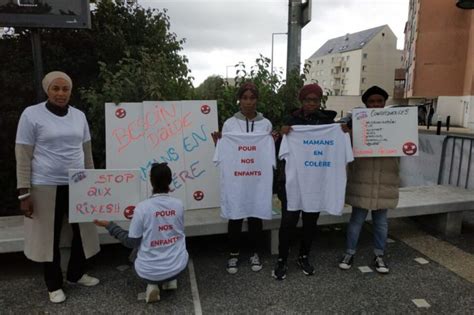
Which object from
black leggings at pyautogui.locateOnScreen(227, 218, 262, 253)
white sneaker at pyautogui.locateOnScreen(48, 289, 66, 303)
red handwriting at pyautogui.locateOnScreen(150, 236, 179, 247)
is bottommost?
white sneaker at pyautogui.locateOnScreen(48, 289, 66, 303)

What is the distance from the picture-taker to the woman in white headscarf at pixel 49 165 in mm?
2949

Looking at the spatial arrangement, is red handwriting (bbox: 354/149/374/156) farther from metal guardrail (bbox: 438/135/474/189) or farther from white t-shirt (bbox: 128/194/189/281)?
metal guardrail (bbox: 438/135/474/189)

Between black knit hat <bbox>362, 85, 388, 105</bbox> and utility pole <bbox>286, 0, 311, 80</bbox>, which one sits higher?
utility pole <bbox>286, 0, 311, 80</bbox>

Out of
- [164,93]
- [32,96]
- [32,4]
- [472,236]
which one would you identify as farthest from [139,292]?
[472,236]

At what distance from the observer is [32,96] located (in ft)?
18.7

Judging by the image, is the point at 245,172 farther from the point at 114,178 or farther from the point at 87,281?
the point at 87,281

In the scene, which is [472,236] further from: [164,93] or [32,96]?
[32,96]

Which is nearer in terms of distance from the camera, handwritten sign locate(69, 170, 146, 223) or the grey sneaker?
handwritten sign locate(69, 170, 146, 223)

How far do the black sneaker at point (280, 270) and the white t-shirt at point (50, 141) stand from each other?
2.04 metres

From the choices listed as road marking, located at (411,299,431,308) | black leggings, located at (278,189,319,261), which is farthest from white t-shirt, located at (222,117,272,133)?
road marking, located at (411,299,431,308)

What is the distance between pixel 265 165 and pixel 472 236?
311cm

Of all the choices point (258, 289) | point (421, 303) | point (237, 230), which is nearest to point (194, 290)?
point (258, 289)

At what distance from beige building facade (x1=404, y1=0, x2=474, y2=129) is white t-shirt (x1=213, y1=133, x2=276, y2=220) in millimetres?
26179

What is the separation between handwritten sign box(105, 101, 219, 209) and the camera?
4309 mm
